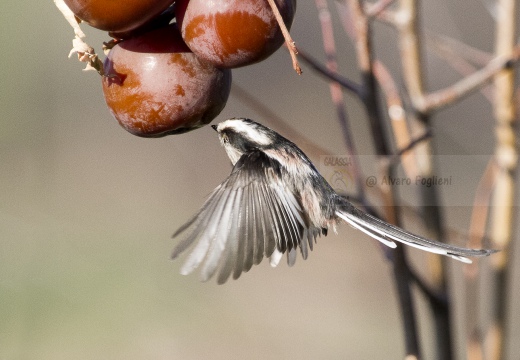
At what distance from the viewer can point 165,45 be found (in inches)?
26.5

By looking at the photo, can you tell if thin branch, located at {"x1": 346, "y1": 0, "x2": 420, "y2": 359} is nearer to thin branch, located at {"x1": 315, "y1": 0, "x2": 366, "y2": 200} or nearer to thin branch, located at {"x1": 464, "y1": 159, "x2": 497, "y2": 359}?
thin branch, located at {"x1": 315, "y1": 0, "x2": 366, "y2": 200}

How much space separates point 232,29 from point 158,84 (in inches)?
3.6

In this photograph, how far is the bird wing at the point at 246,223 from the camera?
0.81 meters

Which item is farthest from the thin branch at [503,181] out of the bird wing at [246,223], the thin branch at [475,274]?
the bird wing at [246,223]

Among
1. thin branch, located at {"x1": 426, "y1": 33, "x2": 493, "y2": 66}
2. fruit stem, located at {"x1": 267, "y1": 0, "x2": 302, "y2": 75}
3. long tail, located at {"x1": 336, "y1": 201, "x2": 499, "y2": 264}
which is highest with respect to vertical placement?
thin branch, located at {"x1": 426, "y1": 33, "x2": 493, "y2": 66}

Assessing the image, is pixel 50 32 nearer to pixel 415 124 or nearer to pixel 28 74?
pixel 28 74

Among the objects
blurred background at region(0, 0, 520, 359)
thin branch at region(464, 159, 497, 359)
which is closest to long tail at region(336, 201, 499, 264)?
thin branch at region(464, 159, 497, 359)

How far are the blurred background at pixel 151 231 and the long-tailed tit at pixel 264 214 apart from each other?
5.81 feet

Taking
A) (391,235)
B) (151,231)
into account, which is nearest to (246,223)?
(391,235)

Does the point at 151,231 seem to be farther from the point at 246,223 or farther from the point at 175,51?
the point at 175,51

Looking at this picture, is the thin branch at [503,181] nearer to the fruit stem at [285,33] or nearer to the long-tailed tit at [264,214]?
the long-tailed tit at [264,214]


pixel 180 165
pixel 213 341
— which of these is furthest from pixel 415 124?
pixel 180 165

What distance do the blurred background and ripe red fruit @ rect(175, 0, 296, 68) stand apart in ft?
6.88

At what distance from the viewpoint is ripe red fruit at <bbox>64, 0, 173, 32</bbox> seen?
1.98 ft
